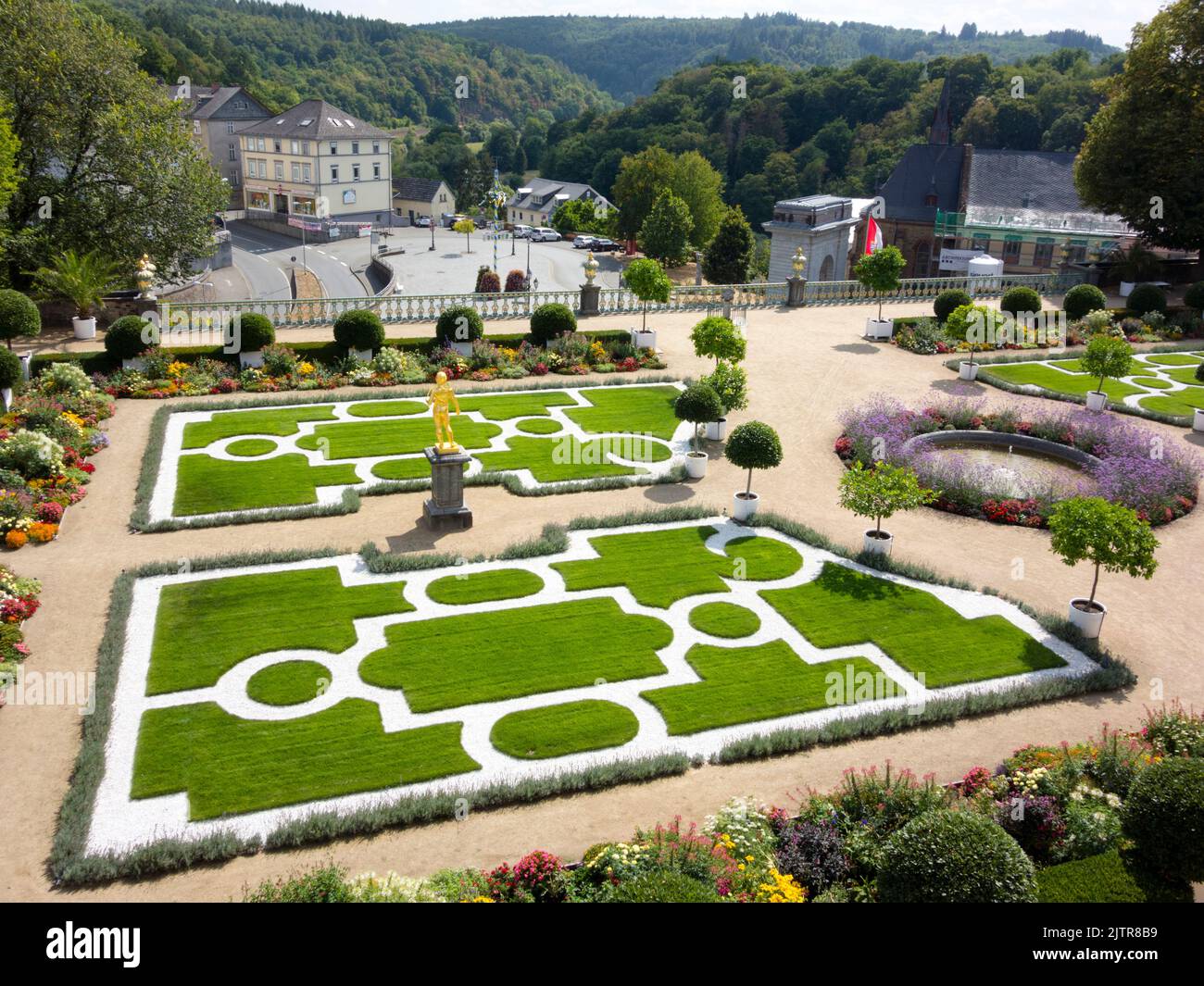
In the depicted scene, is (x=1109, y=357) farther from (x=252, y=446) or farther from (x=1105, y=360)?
(x=252, y=446)

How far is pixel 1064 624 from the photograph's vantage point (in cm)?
1992

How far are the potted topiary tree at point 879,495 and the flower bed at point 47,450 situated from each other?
60.1 feet

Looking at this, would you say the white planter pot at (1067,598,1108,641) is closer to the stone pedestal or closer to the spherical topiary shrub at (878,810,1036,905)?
the spherical topiary shrub at (878,810,1036,905)

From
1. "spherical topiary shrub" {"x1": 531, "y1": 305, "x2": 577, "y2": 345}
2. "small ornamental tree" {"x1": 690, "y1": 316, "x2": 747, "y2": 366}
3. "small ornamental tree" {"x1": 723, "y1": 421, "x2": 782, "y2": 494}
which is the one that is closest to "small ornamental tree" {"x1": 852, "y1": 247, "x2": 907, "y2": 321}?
"small ornamental tree" {"x1": 690, "y1": 316, "x2": 747, "y2": 366}

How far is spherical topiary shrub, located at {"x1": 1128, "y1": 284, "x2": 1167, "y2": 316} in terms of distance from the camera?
46.1 meters

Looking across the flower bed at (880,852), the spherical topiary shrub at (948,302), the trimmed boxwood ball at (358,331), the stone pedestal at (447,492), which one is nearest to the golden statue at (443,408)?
the stone pedestal at (447,492)

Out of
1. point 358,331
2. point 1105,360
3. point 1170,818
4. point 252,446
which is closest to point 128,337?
point 358,331

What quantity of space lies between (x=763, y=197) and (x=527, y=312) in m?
98.6

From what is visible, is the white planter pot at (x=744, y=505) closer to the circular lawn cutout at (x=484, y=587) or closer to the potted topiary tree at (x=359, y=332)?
the circular lawn cutout at (x=484, y=587)

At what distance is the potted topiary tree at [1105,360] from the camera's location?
33.8 meters

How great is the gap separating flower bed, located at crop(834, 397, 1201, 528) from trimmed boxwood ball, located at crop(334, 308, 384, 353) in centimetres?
1699
